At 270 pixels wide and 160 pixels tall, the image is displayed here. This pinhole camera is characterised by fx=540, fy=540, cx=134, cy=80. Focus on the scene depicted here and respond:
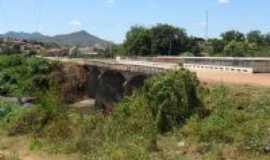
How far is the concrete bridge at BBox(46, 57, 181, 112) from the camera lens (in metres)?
42.8

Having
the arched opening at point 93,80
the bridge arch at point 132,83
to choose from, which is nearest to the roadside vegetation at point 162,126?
the bridge arch at point 132,83

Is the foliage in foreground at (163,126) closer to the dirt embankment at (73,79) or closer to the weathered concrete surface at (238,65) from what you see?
the weathered concrete surface at (238,65)

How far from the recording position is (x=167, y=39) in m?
74.6

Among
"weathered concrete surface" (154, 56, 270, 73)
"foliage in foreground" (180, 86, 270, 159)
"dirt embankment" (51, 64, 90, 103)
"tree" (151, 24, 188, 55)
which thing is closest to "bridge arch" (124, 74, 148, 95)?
"weathered concrete surface" (154, 56, 270, 73)

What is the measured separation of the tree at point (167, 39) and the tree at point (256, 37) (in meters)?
13.1

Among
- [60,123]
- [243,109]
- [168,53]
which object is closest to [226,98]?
[243,109]

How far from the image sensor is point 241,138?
1227 centimetres

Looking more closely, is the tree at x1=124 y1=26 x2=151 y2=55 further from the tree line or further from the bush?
the bush

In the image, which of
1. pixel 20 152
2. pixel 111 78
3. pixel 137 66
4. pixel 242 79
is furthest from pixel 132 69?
pixel 20 152

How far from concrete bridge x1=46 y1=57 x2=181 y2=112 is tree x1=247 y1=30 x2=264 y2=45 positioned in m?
34.2

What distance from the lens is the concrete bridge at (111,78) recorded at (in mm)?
42844

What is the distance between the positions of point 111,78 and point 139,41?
23.7 meters

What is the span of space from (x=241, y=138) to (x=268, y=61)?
21807 mm

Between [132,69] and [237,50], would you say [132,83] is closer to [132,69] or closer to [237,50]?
[132,69]
